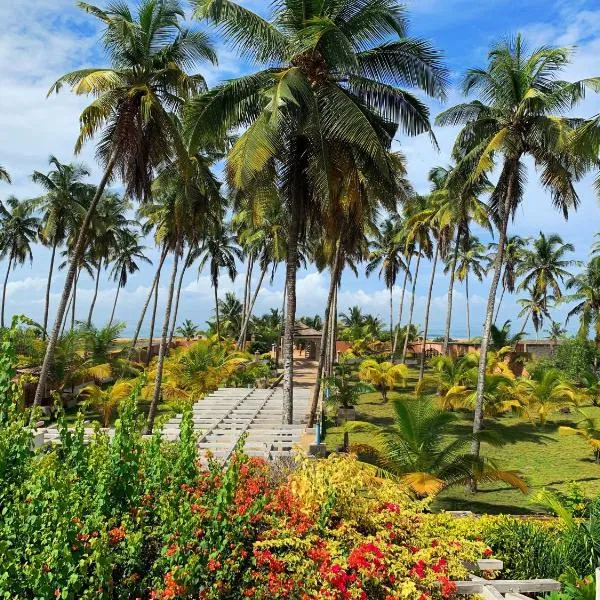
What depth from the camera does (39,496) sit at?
4.82m

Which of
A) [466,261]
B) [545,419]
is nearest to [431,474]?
[545,419]

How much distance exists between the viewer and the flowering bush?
4414 millimetres

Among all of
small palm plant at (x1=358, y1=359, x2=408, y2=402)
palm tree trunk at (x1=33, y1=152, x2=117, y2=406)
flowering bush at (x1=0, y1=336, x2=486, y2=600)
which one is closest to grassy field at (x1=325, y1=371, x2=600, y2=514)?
small palm plant at (x1=358, y1=359, x2=408, y2=402)

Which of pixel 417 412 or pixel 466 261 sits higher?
pixel 466 261

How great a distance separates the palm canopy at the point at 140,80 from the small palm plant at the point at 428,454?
10.0 meters

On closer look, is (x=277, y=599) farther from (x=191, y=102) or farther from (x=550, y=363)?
(x=550, y=363)

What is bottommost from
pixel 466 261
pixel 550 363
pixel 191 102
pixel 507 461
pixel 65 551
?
pixel 507 461

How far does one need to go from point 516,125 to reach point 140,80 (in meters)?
10.4

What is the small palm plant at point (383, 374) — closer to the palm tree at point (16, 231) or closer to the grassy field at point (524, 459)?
the grassy field at point (524, 459)

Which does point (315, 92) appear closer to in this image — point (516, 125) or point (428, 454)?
point (516, 125)

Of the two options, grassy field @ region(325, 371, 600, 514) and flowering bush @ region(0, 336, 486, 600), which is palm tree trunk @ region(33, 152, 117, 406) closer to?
grassy field @ region(325, 371, 600, 514)

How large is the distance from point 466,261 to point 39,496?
47448mm

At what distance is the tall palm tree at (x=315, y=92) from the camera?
13133 millimetres

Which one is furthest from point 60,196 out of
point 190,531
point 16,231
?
point 190,531
